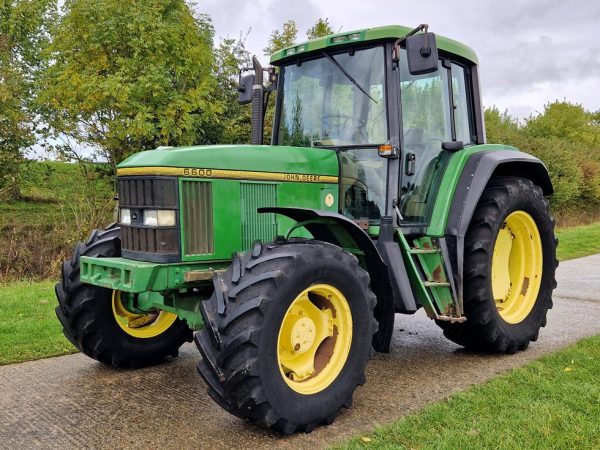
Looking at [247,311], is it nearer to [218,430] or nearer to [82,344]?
[218,430]

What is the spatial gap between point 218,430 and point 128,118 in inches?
405

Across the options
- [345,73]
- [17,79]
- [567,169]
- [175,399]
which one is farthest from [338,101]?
[567,169]

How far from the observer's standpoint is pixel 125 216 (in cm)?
412

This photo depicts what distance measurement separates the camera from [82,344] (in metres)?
4.54

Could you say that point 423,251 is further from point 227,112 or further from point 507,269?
point 227,112

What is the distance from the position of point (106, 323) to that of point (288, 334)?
1671mm

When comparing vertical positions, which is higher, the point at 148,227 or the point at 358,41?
the point at 358,41

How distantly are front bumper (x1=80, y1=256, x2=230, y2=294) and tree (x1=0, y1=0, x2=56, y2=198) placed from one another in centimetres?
1083

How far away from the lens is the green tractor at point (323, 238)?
3.42 m

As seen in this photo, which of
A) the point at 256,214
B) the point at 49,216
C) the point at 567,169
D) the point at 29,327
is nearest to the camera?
the point at 256,214

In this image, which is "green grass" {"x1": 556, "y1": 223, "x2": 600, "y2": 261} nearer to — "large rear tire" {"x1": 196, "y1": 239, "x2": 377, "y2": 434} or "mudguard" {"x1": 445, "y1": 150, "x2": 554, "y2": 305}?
"mudguard" {"x1": 445, "y1": 150, "x2": 554, "y2": 305}

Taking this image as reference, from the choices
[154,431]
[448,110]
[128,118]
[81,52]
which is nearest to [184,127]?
[128,118]

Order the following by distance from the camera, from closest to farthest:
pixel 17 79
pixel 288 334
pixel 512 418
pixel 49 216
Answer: pixel 512 418 → pixel 288 334 → pixel 17 79 → pixel 49 216

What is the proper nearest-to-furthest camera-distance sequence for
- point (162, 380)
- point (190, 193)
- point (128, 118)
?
point (190, 193) → point (162, 380) → point (128, 118)
